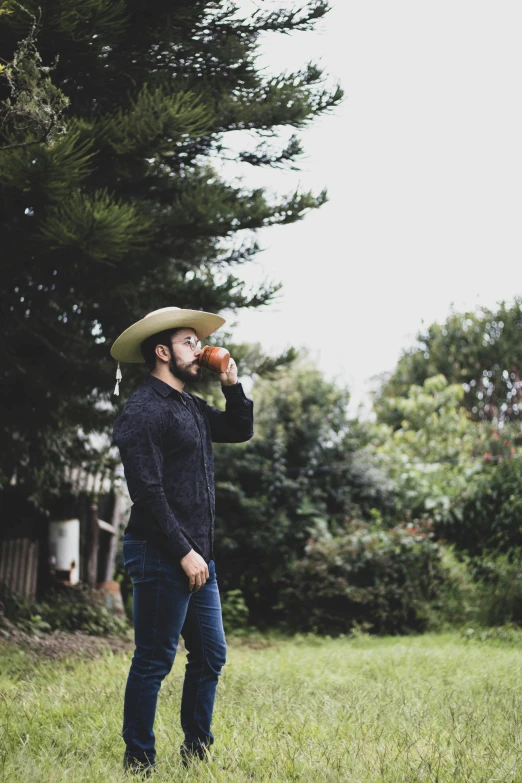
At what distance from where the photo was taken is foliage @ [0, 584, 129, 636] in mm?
9039

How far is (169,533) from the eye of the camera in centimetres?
337

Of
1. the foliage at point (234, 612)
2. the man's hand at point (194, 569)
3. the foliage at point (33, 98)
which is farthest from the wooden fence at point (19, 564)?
the man's hand at point (194, 569)

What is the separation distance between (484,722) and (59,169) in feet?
14.8

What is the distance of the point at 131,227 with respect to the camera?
6730 mm

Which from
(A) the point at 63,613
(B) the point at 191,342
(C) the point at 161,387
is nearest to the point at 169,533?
A: (C) the point at 161,387

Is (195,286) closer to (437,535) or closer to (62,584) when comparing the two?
(62,584)

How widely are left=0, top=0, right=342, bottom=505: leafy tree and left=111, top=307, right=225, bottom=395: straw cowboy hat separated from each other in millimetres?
2449

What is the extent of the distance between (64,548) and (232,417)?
7.03 m

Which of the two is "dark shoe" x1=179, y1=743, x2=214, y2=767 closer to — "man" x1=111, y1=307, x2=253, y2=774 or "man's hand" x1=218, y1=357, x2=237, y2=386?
"man" x1=111, y1=307, x2=253, y2=774

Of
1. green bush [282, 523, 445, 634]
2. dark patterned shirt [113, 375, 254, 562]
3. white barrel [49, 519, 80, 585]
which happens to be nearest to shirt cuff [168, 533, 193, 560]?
dark patterned shirt [113, 375, 254, 562]

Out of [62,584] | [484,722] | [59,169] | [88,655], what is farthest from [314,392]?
[484,722]

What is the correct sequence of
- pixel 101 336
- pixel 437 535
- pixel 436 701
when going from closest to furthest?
pixel 436 701 < pixel 101 336 < pixel 437 535

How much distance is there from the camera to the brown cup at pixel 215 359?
12.3 ft

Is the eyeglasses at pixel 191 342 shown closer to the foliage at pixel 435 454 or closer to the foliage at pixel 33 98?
the foliage at pixel 33 98
